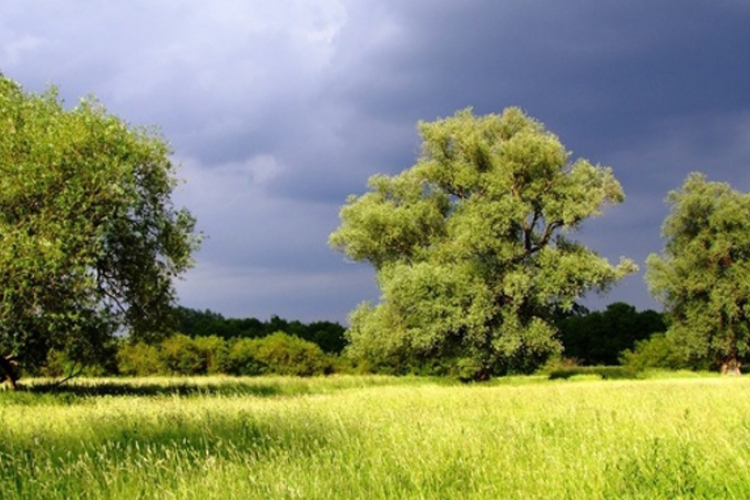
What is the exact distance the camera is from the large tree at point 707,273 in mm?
47875

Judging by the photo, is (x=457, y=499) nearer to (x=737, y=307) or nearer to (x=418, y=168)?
(x=418, y=168)

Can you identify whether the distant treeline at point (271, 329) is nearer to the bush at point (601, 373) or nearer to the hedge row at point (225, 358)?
the hedge row at point (225, 358)

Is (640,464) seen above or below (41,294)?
below

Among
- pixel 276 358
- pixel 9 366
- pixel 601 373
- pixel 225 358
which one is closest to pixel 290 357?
pixel 276 358

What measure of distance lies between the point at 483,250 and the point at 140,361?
76.6ft

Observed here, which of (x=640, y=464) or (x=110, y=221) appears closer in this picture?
(x=640, y=464)

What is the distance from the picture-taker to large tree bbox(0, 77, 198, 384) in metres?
21.4

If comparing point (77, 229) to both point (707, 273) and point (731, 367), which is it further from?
point (731, 367)

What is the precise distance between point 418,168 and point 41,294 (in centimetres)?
2483

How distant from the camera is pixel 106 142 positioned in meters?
23.9

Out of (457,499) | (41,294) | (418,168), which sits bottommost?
(457,499)

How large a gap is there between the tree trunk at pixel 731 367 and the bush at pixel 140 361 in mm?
40309

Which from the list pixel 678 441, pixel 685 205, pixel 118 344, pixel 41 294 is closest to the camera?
pixel 678 441

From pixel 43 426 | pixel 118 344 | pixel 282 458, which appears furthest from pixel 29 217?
pixel 282 458
